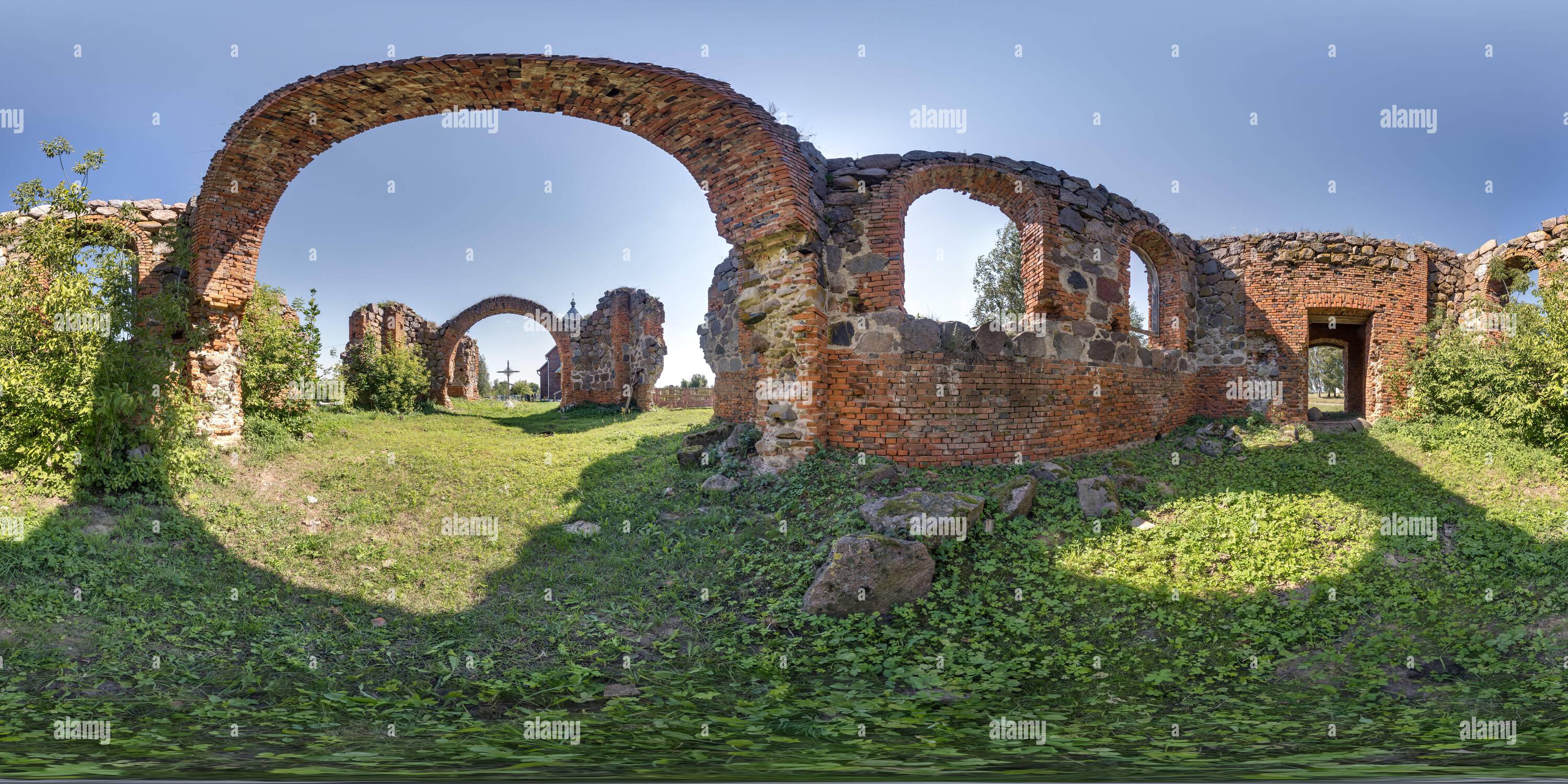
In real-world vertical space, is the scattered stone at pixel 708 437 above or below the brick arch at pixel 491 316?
below

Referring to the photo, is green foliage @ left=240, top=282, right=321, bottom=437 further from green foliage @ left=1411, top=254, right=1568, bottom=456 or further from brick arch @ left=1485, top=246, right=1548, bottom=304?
brick arch @ left=1485, top=246, right=1548, bottom=304

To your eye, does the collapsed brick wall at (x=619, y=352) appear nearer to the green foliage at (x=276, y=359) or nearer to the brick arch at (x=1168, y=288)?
the green foliage at (x=276, y=359)

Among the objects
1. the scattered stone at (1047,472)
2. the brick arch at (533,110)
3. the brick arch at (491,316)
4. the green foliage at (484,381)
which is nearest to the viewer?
the brick arch at (533,110)

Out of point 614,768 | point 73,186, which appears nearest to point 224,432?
point 73,186

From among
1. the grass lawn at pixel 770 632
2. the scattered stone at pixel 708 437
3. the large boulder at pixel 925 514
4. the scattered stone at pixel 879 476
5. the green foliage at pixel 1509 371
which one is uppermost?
the green foliage at pixel 1509 371

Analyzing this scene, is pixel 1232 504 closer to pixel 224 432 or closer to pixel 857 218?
pixel 857 218

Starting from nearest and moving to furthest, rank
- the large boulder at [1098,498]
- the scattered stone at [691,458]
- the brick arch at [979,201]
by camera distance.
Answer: the large boulder at [1098,498] → the brick arch at [979,201] → the scattered stone at [691,458]

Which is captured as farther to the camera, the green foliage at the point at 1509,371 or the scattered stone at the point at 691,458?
the scattered stone at the point at 691,458

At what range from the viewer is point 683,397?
27844mm

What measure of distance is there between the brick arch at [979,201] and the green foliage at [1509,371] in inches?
255

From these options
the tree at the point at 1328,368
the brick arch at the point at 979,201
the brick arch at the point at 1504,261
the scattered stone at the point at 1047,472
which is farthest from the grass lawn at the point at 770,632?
the tree at the point at 1328,368

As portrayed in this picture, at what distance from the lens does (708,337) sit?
1141 centimetres

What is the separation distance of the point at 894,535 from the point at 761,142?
5068mm

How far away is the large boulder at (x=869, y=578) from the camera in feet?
17.2
